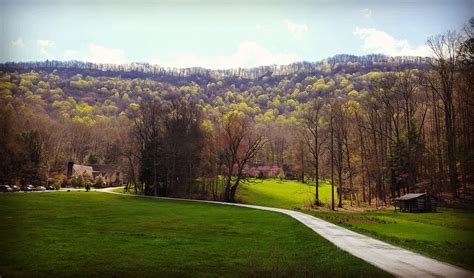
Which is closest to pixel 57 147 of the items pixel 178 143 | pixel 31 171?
pixel 31 171

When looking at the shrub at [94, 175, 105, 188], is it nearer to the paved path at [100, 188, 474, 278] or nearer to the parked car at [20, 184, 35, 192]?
the parked car at [20, 184, 35, 192]

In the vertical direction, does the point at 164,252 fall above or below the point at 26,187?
below

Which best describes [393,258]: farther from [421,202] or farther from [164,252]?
[421,202]

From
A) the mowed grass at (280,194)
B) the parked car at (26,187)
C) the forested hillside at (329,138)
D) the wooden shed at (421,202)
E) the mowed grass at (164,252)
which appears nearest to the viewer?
the mowed grass at (164,252)

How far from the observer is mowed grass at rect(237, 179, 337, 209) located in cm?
4175

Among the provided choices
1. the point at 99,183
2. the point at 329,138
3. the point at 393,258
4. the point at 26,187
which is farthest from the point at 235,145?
the point at 99,183

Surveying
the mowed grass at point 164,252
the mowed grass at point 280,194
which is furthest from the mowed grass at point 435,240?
the mowed grass at point 280,194

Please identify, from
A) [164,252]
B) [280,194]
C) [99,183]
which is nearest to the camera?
[164,252]

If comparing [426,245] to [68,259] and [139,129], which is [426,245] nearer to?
[68,259]

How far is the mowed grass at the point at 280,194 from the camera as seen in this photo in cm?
4175

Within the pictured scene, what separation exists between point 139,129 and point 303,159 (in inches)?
1139

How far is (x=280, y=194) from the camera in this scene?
48188mm

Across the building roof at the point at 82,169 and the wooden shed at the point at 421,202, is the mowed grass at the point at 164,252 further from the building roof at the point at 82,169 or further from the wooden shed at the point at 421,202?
the building roof at the point at 82,169

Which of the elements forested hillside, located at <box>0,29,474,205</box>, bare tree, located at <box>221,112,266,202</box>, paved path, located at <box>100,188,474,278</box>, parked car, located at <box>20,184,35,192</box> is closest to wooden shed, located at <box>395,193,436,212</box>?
forested hillside, located at <box>0,29,474,205</box>
